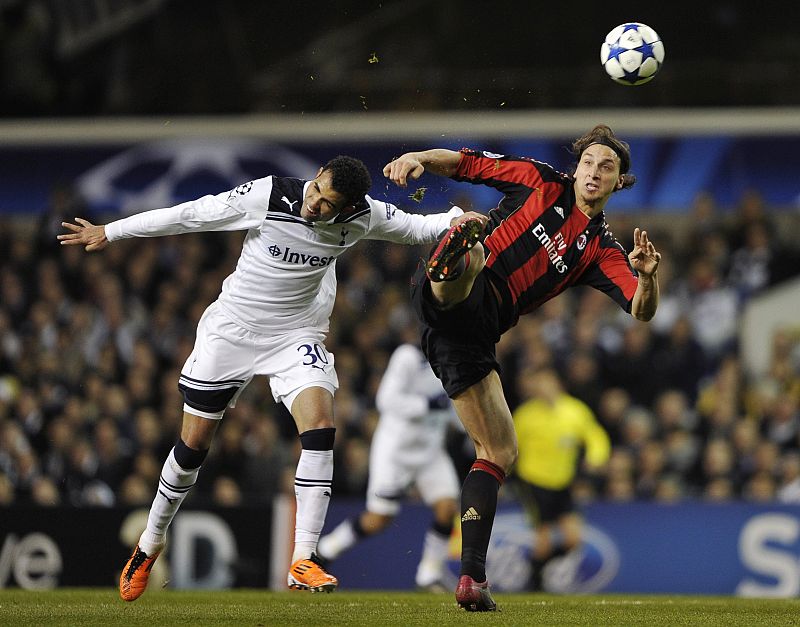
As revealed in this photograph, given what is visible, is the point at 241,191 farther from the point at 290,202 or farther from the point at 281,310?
the point at 281,310

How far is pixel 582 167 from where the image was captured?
22.5 feet

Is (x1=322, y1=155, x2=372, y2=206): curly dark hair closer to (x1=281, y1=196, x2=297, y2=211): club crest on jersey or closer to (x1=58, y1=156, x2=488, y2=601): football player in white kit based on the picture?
(x1=58, y1=156, x2=488, y2=601): football player in white kit

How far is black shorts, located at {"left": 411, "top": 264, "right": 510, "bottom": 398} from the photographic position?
21.7ft

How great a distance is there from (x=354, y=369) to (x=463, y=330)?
778 cm

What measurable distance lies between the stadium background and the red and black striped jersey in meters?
5.61

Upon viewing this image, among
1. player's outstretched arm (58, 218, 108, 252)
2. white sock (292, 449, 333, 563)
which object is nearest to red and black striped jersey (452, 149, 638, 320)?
white sock (292, 449, 333, 563)

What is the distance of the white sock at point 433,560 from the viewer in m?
11.1

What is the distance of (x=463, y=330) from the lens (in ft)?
21.9

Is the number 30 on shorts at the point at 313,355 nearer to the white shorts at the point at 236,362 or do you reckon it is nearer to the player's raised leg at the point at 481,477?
the white shorts at the point at 236,362

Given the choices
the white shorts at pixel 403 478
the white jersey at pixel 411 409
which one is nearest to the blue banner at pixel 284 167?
the white jersey at pixel 411 409

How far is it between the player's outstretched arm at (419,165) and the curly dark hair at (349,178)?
0.36m

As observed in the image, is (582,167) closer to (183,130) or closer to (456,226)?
(456,226)

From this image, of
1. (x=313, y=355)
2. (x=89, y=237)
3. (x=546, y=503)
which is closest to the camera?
(x=89, y=237)

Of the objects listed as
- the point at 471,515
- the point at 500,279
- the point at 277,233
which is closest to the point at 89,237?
the point at 277,233
